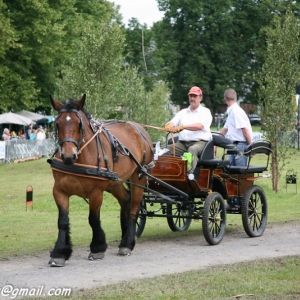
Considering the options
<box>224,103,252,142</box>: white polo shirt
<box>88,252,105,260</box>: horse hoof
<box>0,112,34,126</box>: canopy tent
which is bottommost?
<box>88,252,105,260</box>: horse hoof

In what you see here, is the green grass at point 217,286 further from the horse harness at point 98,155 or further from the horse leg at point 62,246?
the horse harness at point 98,155

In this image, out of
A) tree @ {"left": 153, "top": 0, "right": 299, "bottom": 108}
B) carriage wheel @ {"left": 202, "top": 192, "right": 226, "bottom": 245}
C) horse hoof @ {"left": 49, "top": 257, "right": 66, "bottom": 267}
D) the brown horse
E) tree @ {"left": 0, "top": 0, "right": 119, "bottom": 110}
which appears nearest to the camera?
horse hoof @ {"left": 49, "top": 257, "right": 66, "bottom": 267}

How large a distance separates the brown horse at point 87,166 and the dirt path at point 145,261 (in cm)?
25

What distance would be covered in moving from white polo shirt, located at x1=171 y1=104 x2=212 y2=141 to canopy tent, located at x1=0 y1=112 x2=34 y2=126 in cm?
3225

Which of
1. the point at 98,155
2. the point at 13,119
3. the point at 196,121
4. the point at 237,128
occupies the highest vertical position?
the point at 13,119

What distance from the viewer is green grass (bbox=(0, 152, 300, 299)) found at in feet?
27.3

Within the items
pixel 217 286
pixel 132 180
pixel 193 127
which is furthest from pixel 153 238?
pixel 217 286

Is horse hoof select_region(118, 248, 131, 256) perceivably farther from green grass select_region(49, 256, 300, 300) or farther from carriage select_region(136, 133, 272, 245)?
green grass select_region(49, 256, 300, 300)

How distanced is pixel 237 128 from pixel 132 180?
8.39ft

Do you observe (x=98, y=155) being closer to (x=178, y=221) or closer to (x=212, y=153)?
(x=212, y=153)

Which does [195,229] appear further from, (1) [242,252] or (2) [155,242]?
(1) [242,252]

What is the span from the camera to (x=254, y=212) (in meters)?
13.3

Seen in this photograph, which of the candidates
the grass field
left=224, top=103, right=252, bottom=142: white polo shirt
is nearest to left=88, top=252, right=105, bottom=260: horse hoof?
the grass field

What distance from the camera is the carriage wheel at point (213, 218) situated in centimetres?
1187
